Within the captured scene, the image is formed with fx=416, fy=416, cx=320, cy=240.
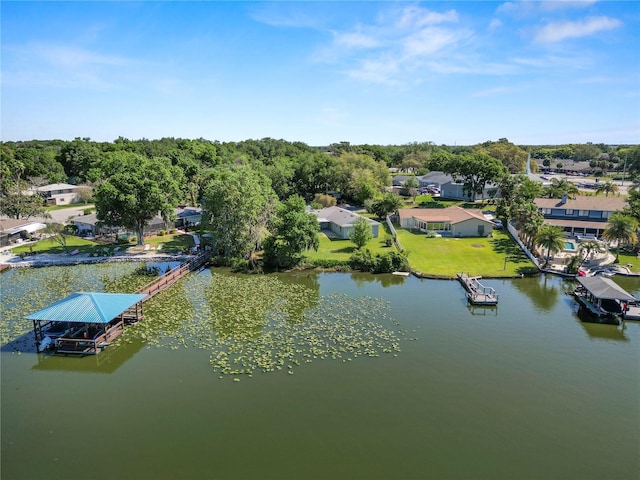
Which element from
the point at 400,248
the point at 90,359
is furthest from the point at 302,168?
the point at 90,359

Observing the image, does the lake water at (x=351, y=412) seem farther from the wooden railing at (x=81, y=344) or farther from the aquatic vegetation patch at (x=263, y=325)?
the wooden railing at (x=81, y=344)

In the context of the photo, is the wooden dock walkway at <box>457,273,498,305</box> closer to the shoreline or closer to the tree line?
the tree line

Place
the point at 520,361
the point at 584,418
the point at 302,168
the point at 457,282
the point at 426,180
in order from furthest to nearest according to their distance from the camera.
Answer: the point at 426,180
the point at 302,168
the point at 457,282
the point at 520,361
the point at 584,418

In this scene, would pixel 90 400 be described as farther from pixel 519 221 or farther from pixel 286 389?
pixel 519 221

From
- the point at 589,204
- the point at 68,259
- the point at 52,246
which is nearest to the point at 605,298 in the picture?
the point at 589,204

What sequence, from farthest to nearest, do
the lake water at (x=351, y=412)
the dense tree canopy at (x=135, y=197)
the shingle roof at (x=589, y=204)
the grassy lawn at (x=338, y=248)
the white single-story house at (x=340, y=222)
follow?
1. the white single-story house at (x=340, y=222)
2. the shingle roof at (x=589, y=204)
3. the grassy lawn at (x=338, y=248)
4. the dense tree canopy at (x=135, y=197)
5. the lake water at (x=351, y=412)

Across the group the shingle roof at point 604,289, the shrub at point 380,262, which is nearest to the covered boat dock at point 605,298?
the shingle roof at point 604,289

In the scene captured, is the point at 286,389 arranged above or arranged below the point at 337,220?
below
